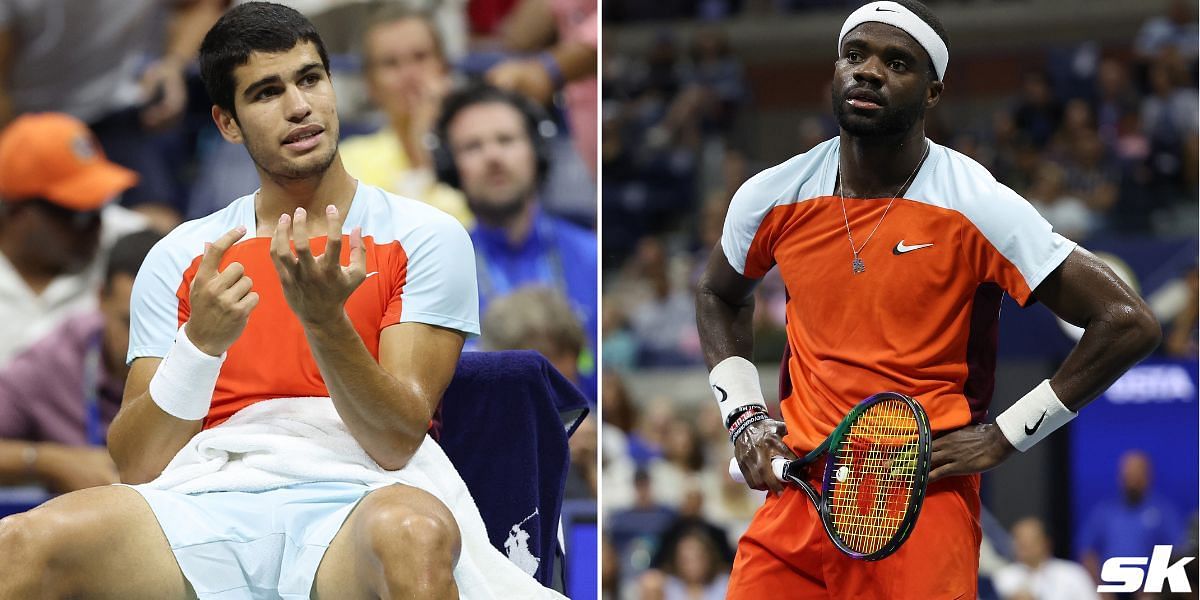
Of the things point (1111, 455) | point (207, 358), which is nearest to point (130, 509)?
point (207, 358)

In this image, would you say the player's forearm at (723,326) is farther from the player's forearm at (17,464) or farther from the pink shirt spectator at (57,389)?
the player's forearm at (17,464)

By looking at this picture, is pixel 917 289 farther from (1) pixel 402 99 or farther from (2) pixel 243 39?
(1) pixel 402 99

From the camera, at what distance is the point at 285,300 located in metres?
2.85

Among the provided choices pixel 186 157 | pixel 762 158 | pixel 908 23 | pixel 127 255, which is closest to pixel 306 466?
pixel 908 23

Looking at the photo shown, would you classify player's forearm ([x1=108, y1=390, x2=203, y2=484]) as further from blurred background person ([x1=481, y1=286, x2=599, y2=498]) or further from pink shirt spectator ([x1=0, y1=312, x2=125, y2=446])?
pink shirt spectator ([x1=0, y1=312, x2=125, y2=446])

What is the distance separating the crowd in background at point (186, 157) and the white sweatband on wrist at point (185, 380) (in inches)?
113

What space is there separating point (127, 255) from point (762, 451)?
402 cm

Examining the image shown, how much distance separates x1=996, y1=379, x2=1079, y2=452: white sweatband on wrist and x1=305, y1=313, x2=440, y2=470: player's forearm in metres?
1.03

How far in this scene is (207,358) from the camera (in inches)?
105

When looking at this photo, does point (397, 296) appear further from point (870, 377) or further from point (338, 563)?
point (870, 377)

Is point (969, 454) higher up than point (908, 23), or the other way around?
point (908, 23)

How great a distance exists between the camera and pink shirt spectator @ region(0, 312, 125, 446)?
6.34m

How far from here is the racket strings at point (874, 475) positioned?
265 cm

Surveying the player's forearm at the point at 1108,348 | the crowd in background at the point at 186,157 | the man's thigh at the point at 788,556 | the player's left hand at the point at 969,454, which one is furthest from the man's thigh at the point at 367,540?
the crowd in background at the point at 186,157
